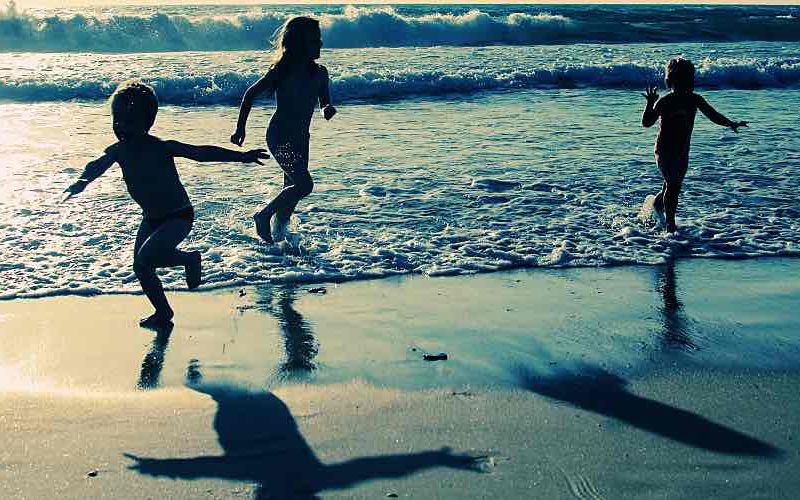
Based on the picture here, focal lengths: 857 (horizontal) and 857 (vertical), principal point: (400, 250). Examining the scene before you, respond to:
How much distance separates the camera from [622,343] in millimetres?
4727

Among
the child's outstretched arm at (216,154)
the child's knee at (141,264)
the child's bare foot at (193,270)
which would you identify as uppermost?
the child's outstretched arm at (216,154)

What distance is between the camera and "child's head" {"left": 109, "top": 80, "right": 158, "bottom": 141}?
476cm

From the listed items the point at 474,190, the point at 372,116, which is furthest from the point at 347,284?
the point at 372,116

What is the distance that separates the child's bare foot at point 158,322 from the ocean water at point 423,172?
3.16 feet

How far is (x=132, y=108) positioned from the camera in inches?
189

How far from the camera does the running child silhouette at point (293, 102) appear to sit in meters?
6.82

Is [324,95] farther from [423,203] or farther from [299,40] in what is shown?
[423,203]

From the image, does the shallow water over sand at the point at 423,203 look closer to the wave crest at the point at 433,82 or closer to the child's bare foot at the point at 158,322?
the child's bare foot at the point at 158,322

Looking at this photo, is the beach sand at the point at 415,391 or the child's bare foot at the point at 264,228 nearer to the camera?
the beach sand at the point at 415,391

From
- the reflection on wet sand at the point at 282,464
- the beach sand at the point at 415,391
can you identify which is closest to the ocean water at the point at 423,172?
the beach sand at the point at 415,391

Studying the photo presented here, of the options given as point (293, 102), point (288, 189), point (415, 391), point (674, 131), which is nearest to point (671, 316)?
point (415, 391)

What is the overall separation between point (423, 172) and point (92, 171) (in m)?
5.44

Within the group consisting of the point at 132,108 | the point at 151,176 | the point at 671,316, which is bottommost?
the point at 671,316

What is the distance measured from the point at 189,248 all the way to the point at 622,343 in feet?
12.2
